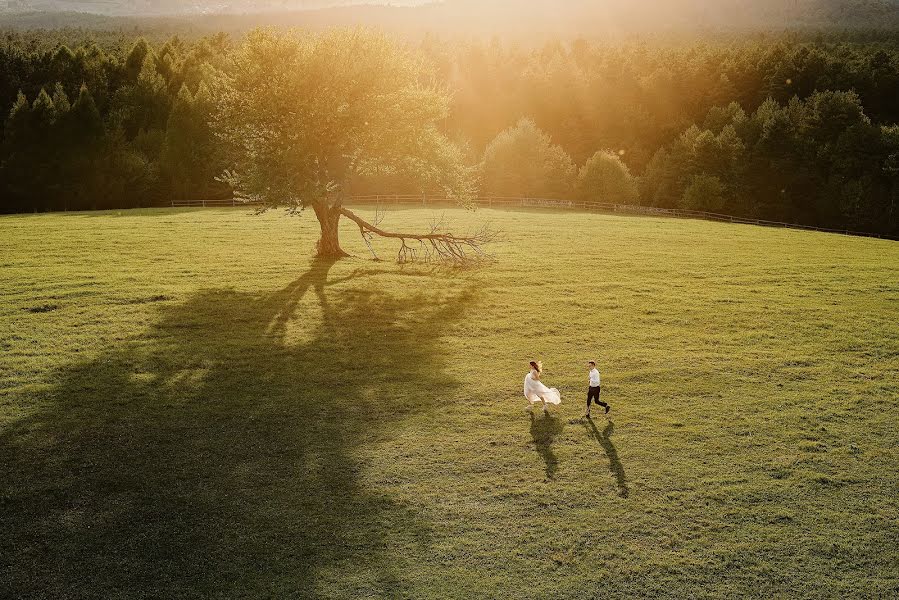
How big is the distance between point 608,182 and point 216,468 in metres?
91.1

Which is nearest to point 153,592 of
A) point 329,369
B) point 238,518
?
point 238,518

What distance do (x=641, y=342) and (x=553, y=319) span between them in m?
4.85

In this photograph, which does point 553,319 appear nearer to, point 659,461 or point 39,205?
point 659,461

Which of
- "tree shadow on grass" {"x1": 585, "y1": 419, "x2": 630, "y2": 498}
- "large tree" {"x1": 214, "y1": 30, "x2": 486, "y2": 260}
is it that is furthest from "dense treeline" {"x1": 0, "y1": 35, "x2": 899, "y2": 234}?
"tree shadow on grass" {"x1": 585, "y1": 419, "x2": 630, "y2": 498}

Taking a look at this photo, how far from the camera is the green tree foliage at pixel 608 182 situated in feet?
332

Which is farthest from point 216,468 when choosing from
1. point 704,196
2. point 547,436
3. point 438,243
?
point 704,196

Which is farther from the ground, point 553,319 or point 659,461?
point 553,319

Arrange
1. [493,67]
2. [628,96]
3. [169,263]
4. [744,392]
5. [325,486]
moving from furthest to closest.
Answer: [493,67] → [628,96] → [169,263] → [744,392] → [325,486]

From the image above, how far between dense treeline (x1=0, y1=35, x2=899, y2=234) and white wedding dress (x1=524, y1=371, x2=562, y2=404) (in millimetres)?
75866

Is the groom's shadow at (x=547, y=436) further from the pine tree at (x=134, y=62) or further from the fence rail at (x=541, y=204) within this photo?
the pine tree at (x=134, y=62)

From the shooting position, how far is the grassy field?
1558cm

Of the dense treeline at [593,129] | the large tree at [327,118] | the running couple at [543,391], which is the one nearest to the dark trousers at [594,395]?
the running couple at [543,391]

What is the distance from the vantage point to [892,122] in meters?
99.6

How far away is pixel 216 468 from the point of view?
19.5 metres
